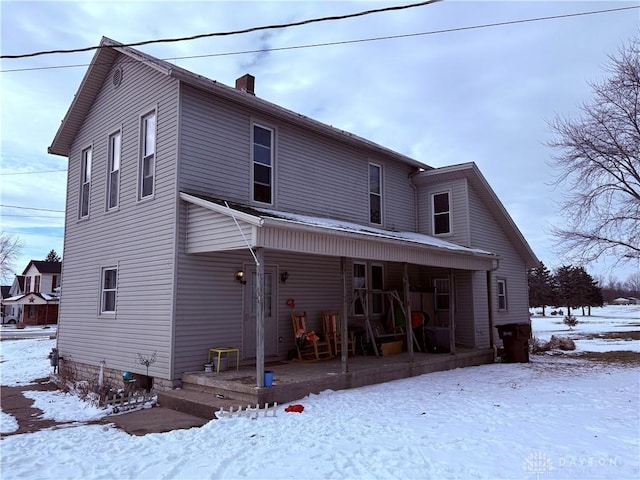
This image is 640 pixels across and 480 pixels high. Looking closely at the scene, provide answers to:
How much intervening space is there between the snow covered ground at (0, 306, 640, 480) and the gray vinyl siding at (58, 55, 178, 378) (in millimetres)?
1887

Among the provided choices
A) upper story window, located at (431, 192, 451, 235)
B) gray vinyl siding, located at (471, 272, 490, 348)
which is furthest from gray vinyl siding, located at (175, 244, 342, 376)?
gray vinyl siding, located at (471, 272, 490, 348)

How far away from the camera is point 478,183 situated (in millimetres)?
15945

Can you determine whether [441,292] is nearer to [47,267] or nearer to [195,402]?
[195,402]

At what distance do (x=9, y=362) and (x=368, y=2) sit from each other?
16737mm

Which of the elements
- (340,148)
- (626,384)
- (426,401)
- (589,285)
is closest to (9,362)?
(340,148)

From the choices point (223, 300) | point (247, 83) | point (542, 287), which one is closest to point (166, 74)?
point (247, 83)

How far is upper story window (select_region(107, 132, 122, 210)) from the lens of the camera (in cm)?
1198

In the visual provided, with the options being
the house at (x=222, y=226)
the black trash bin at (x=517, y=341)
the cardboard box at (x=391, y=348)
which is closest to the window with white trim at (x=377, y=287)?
the house at (x=222, y=226)

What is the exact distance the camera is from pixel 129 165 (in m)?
11.5

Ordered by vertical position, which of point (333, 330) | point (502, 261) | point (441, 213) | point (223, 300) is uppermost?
point (441, 213)

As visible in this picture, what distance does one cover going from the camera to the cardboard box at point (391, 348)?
42.6ft

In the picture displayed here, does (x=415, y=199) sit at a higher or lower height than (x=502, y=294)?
higher

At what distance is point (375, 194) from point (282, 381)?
7.79 m

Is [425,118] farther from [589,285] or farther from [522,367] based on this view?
[589,285]
